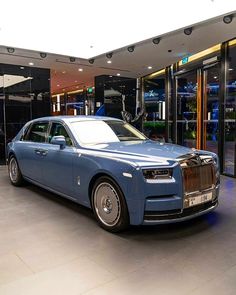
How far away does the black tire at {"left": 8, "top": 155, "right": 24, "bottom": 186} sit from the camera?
5191 millimetres

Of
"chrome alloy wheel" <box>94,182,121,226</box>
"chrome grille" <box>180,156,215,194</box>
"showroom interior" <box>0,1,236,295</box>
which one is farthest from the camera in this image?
"chrome alloy wheel" <box>94,182,121,226</box>

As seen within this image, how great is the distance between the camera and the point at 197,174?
3037 mm

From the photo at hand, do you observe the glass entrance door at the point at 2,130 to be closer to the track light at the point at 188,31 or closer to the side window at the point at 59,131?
the side window at the point at 59,131

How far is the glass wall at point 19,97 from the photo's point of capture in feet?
27.3

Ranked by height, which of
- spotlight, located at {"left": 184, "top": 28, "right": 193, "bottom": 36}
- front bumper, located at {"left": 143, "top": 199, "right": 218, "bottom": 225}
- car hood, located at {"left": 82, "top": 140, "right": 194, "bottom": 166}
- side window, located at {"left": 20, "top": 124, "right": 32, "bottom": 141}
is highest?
spotlight, located at {"left": 184, "top": 28, "right": 193, "bottom": 36}

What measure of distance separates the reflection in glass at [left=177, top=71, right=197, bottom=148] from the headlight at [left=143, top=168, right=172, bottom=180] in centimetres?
585

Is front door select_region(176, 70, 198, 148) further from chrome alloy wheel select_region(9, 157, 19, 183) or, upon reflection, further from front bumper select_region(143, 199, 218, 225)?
front bumper select_region(143, 199, 218, 225)

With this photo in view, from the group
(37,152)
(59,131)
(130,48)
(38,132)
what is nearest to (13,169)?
(38,132)

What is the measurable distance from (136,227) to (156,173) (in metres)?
0.78

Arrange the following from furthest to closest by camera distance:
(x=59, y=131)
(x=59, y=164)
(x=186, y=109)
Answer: (x=186, y=109)
(x=59, y=131)
(x=59, y=164)

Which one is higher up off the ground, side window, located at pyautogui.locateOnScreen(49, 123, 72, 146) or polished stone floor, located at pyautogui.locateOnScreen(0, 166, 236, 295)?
side window, located at pyautogui.locateOnScreen(49, 123, 72, 146)

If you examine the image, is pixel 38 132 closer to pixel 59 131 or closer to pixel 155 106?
pixel 59 131

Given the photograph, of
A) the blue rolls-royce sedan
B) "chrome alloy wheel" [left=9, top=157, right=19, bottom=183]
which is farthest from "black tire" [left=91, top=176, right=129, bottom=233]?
"chrome alloy wheel" [left=9, top=157, right=19, bottom=183]

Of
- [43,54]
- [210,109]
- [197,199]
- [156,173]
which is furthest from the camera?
[210,109]
